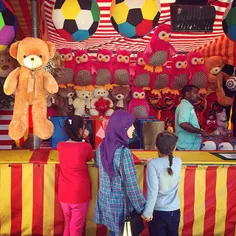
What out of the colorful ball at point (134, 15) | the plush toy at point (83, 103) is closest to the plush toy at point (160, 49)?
the plush toy at point (83, 103)

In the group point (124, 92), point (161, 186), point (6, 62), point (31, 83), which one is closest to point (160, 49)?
point (124, 92)

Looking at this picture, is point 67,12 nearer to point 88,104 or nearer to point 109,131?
point 109,131

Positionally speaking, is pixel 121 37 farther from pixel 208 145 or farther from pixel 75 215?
pixel 75 215

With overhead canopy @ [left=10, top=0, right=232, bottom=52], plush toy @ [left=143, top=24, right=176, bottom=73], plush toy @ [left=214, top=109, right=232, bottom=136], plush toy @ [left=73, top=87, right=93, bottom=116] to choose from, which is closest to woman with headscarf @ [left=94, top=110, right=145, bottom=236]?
overhead canopy @ [left=10, top=0, right=232, bottom=52]

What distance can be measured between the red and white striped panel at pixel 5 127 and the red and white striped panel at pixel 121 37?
1.73m

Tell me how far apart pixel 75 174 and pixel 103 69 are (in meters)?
3.12

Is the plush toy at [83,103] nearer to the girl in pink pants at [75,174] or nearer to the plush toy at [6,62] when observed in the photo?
the plush toy at [6,62]

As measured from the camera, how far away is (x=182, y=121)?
4.24 meters

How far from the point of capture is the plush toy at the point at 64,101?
589 cm

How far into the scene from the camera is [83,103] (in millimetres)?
6020

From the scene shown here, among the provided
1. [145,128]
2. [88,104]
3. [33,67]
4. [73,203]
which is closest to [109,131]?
[73,203]

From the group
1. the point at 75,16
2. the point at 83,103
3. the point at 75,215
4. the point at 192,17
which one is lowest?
the point at 75,215

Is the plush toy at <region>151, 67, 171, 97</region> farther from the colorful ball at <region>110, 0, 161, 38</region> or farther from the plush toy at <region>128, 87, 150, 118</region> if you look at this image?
the colorful ball at <region>110, 0, 161, 38</region>

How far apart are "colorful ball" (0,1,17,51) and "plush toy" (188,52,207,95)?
141 inches
